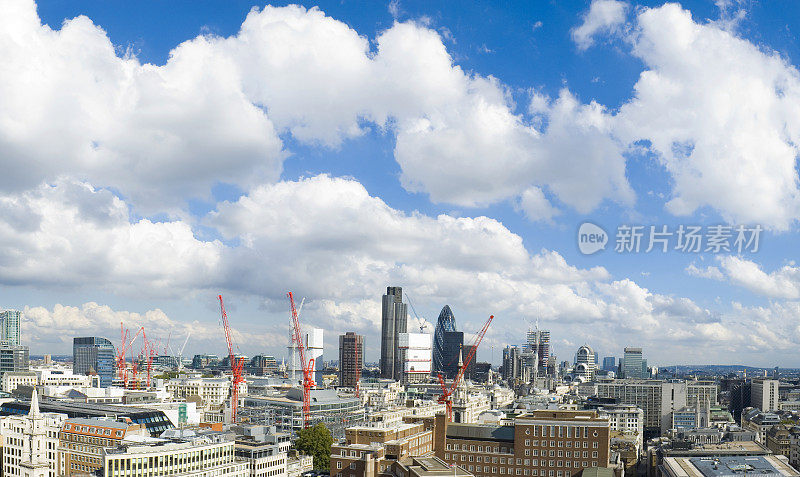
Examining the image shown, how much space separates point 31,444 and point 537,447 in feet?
238

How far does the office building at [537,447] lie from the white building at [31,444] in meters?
57.6

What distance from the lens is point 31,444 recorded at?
3826 inches

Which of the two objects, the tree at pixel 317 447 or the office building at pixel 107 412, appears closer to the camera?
the office building at pixel 107 412

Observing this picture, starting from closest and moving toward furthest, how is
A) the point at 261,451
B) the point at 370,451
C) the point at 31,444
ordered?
1. the point at 370,451
2. the point at 31,444
3. the point at 261,451

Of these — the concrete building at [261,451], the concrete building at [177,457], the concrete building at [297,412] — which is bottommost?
the concrete building at [297,412]

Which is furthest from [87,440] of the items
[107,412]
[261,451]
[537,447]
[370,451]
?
[537,447]

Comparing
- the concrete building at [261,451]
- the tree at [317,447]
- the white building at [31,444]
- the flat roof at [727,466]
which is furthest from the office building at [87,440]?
the flat roof at [727,466]

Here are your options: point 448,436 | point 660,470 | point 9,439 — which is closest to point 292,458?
point 448,436

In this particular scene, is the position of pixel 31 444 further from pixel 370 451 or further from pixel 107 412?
pixel 370 451

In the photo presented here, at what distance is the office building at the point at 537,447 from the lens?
118 m

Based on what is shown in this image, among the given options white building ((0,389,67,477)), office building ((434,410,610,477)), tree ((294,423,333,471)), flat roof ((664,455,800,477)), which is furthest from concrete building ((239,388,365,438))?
flat roof ((664,455,800,477))

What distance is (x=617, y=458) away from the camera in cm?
14388

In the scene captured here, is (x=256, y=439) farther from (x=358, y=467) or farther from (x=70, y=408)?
(x=70, y=408)

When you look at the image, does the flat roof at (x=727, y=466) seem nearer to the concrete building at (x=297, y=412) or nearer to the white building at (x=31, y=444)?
the concrete building at (x=297, y=412)
